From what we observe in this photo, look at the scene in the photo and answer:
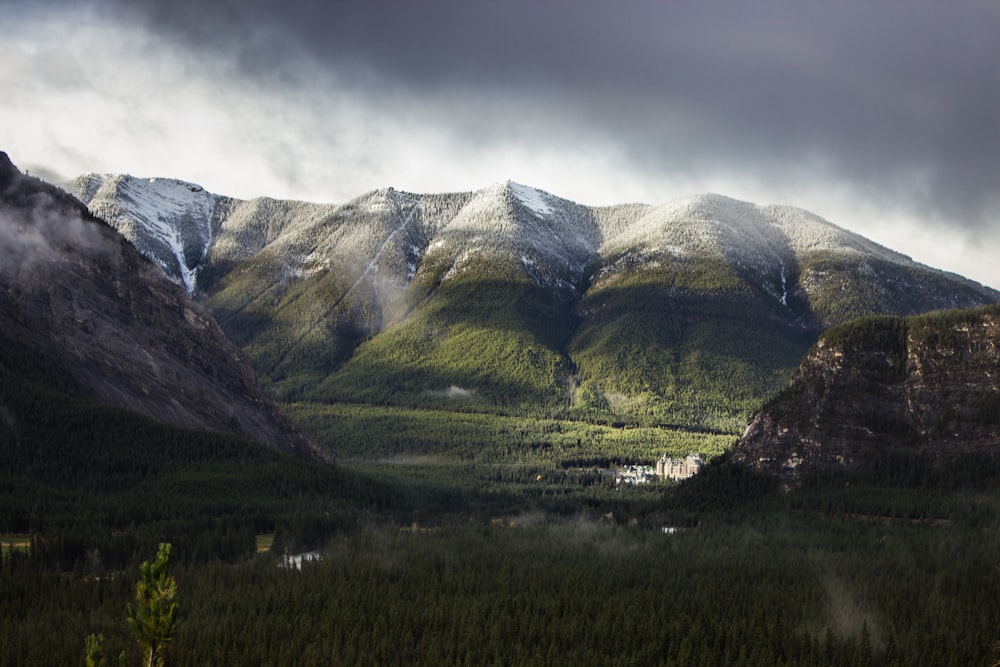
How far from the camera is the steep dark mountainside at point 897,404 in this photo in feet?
598

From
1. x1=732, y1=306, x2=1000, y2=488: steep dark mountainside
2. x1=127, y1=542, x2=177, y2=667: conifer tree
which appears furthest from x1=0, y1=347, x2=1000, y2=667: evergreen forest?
x1=127, y1=542, x2=177, y2=667: conifer tree

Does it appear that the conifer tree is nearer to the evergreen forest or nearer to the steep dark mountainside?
the evergreen forest

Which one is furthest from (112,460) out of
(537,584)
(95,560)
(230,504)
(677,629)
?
(677,629)

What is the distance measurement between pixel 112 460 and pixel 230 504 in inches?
958

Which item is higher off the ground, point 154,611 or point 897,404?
point 897,404

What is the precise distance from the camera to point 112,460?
179 metres

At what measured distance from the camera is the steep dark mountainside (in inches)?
7170

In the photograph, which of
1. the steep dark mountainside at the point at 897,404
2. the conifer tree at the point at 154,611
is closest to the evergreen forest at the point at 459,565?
the steep dark mountainside at the point at 897,404

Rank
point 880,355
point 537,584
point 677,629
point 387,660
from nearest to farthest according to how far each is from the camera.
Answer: point 387,660, point 677,629, point 537,584, point 880,355

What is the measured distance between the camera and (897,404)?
189 metres

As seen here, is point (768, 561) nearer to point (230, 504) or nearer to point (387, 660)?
point (387, 660)

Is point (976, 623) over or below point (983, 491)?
below

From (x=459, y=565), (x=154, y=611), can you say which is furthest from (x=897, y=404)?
(x=154, y=611)

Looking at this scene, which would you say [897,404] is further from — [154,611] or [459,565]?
[154,611]
